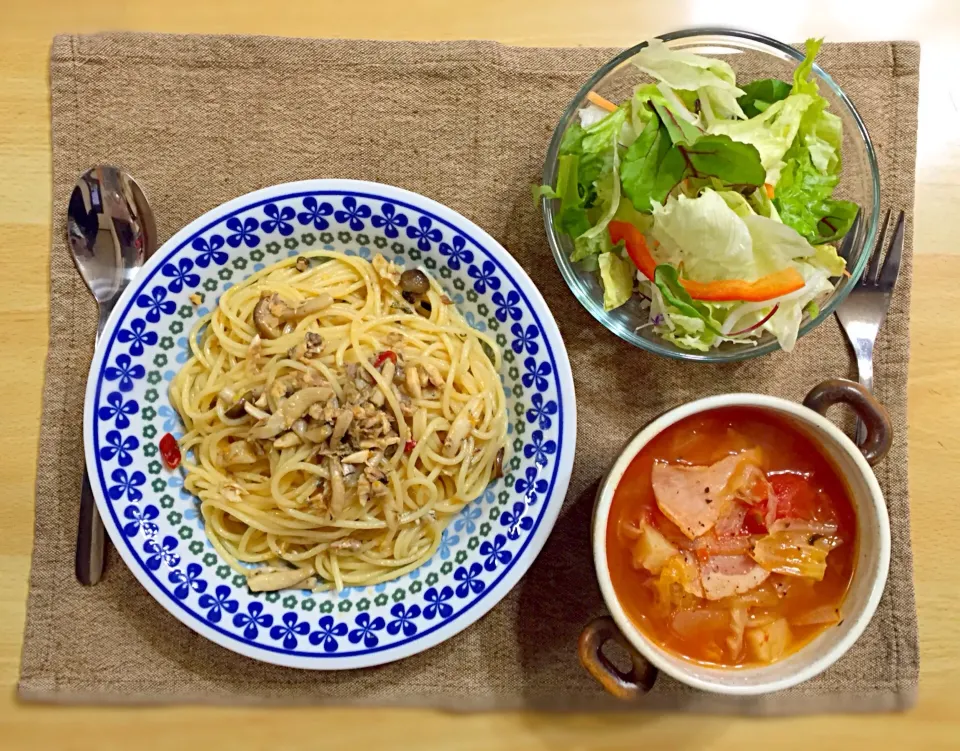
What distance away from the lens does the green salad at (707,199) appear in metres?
1.93

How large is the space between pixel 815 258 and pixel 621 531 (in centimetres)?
96

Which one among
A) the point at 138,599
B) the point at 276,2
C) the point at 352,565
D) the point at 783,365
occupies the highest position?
the point at 276,2

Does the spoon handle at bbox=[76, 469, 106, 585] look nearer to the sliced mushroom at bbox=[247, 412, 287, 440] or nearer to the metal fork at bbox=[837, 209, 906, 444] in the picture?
the sliced mushroom at bbox=[247, 412, 287, 440]

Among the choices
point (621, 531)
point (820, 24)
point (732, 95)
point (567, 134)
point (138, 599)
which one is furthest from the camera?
point (820, 24)

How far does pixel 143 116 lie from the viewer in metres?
2.38

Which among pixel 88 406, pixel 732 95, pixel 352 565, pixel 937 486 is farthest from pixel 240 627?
pixel 937 486

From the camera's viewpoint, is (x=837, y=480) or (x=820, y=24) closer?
(x=837, y=480)

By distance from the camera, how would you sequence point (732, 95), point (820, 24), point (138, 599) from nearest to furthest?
point (732, 95)
point (138, 599)
point (820, 24)

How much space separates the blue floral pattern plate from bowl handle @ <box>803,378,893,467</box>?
0.67m

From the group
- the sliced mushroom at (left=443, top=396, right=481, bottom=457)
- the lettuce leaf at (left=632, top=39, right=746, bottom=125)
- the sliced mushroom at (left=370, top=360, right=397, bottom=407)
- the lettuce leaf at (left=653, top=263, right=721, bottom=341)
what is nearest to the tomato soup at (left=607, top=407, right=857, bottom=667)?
the lettuce leaf at (left=653, top=263, right=721, bottom=341)

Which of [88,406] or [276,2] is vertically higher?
[276,2]

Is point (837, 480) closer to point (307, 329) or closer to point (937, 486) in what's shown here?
point (937, 486)

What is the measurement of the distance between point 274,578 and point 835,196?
6.64 ft

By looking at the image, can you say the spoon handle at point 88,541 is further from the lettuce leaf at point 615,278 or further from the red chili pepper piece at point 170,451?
the lettuce leaf at point 615,278
